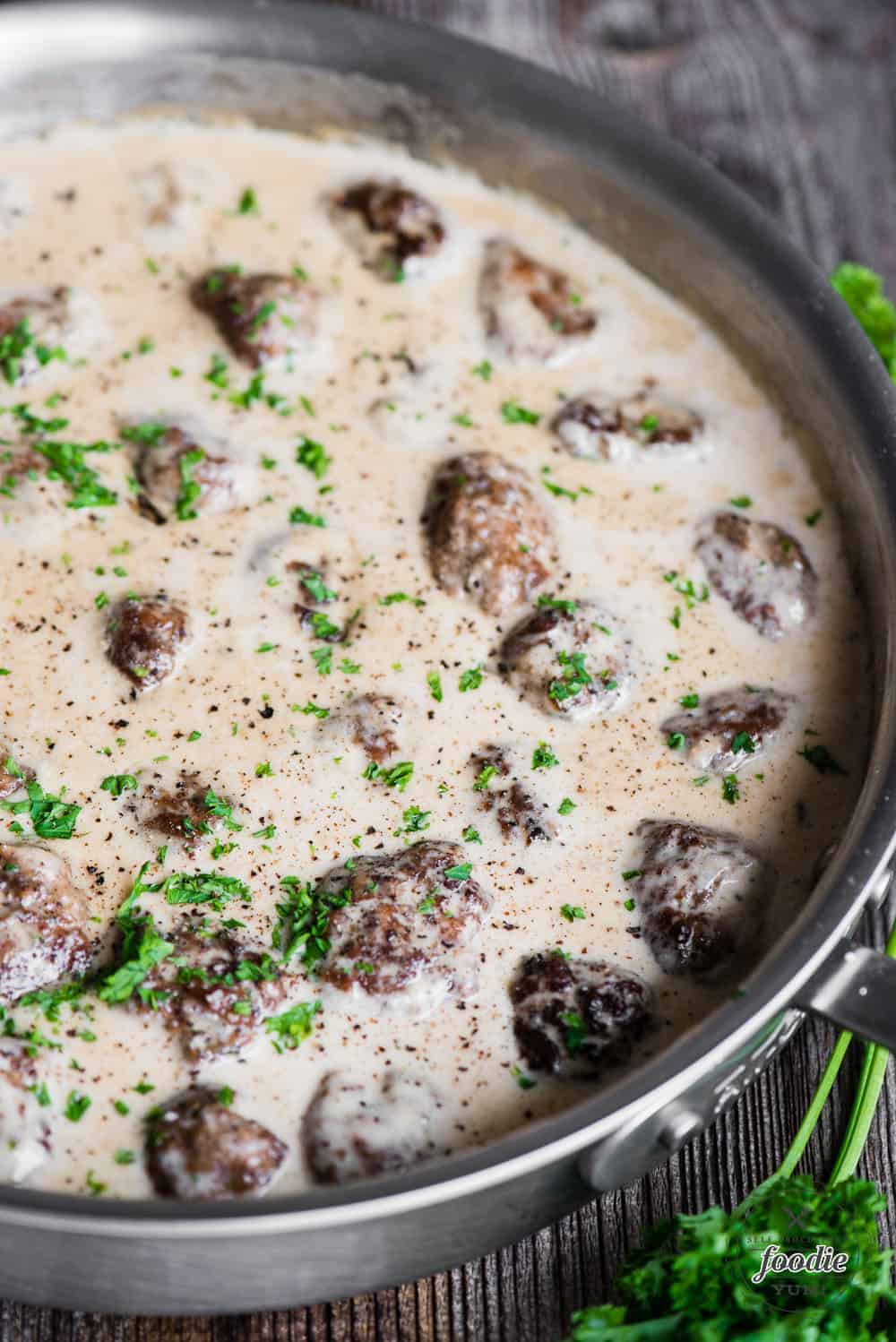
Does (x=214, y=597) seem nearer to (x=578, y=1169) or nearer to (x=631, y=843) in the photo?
(x=631, y=843)

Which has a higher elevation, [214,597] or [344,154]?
[344,154]

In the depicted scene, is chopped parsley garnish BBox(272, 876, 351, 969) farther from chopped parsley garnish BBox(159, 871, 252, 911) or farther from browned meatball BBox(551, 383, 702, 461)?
browned meatball BBox(551, 383, 702, 461)

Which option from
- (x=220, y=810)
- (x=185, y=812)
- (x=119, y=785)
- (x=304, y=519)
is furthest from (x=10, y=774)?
(x=304, y=519)

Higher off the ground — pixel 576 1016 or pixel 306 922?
pixel 306 922

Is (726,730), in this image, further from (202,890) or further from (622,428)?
(202,890)

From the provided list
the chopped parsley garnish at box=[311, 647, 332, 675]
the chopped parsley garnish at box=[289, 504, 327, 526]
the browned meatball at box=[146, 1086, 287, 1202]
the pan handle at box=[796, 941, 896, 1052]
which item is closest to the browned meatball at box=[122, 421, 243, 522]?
the chopped parsley garnish at box=[289, 504, 327, 526]

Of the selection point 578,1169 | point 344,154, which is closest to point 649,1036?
point 578,1169
